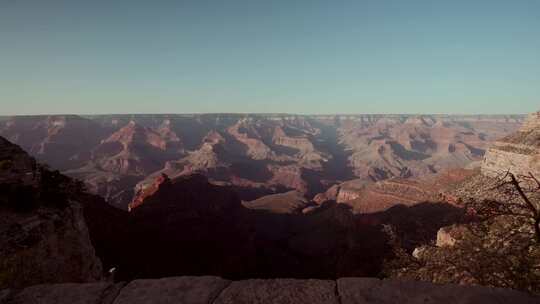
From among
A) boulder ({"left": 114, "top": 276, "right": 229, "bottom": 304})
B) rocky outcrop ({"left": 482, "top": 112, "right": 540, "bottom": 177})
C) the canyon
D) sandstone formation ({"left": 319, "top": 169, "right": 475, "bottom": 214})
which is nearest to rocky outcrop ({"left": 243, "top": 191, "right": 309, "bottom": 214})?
the canyon

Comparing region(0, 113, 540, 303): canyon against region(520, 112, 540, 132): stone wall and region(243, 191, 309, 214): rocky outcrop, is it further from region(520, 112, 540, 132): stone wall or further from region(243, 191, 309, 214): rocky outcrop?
region(243, 191, 309, 214): rocky outcrop

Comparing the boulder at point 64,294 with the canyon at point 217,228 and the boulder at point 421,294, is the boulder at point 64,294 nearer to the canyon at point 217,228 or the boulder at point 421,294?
the canyon at point 217,228

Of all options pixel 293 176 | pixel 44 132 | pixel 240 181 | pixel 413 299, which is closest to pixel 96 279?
pixel 413 299

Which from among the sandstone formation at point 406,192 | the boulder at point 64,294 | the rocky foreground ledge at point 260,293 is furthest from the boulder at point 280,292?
the sandstone formation at point 406,192

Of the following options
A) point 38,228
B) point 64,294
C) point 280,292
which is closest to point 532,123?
point 280,292

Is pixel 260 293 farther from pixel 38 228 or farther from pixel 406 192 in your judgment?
pixel 406 192
